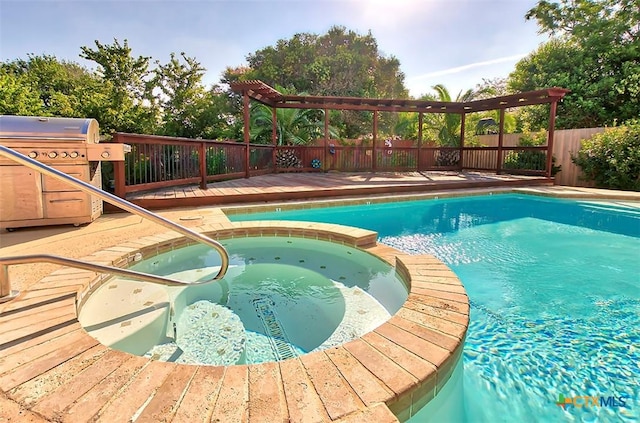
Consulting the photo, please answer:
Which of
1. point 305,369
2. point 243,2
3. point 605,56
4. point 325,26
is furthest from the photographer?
point 325,26

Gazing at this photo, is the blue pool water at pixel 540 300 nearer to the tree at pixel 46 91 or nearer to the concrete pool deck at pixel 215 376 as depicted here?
the concrete pool deck at pixel 215 376

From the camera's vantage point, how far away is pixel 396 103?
1159cm

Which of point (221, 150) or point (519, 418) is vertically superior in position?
point (221, 150)

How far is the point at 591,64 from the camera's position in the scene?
13.2 m

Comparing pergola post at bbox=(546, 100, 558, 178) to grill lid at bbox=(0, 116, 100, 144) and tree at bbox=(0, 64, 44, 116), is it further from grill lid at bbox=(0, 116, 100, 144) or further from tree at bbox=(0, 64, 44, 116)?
tree at bbox=(0, 64, 44, 116)

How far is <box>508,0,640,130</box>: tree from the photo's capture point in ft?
40.6

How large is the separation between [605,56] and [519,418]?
1650 cm

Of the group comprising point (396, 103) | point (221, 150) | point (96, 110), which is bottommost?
point (221, 150)

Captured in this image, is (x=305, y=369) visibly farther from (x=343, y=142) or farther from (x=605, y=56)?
(x=605, y=56)

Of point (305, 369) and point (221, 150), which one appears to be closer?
point (305, 369)

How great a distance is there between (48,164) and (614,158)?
12.2m

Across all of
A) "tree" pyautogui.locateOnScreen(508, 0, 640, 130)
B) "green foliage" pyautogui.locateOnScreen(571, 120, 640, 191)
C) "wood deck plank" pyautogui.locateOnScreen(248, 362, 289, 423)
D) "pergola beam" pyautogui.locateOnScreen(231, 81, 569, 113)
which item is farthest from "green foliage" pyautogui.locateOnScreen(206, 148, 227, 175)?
"tree" pyautogui.locateOnScreen(508, 0, 640, 130)

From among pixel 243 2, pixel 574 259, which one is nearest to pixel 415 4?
pixel 243 2

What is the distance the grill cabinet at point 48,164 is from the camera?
3.81m
